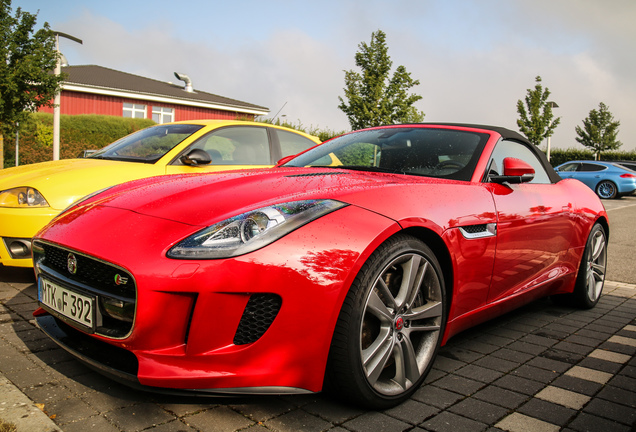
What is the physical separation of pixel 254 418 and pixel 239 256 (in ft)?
2.31

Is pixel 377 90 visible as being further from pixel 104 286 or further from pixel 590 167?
pixel 104 286

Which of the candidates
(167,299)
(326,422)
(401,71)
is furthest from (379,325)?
(401,71)

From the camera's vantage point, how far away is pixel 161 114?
34.4 metres

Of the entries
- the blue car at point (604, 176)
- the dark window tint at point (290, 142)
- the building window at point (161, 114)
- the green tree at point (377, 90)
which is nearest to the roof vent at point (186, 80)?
the building window at point (161, 114)

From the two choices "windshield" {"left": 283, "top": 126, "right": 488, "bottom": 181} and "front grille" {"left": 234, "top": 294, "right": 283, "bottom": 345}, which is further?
"windshield" {"left": 283, "top": 126, "right": 488, "bottom": 181}

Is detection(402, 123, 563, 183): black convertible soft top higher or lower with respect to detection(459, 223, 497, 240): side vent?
higher

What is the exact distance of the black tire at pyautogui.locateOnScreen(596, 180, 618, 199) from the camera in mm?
21484

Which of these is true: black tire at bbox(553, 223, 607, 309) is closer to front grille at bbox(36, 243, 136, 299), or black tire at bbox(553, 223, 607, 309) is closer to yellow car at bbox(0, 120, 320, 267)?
yellow car at bbox(0, 120, 320, 267)

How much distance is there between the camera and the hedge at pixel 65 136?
15.5 metres

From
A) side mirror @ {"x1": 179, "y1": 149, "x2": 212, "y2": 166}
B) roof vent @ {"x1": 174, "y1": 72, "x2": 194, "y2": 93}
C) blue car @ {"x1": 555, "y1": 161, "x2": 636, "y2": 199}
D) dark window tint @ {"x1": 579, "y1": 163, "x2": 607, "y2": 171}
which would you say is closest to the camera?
side mirror @ {"x1": 179, "y1": 149, "x2": 212, "y2": 166}

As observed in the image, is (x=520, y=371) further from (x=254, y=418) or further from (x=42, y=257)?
(x=42, y=257)

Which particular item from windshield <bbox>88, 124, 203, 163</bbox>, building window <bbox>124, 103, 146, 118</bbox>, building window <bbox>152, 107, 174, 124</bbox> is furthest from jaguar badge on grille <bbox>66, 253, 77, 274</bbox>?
building window <bbox>152, 107, 174, 124</bbox>

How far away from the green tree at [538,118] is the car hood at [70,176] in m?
37.6

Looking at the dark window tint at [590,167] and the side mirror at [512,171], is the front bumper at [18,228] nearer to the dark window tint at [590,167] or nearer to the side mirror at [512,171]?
the side mirror at [512,171]
